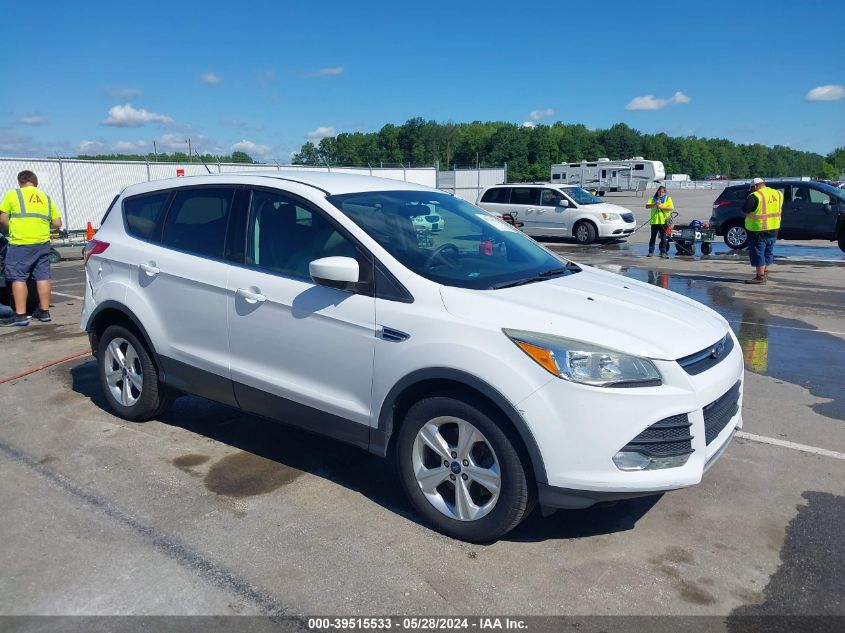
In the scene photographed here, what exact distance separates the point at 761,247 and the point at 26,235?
11.7 metres

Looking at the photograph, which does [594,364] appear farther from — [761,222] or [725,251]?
[725,251]

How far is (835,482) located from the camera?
4.51 meters

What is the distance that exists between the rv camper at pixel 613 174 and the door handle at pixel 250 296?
6135 centimetres

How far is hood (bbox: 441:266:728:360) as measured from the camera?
344 cm

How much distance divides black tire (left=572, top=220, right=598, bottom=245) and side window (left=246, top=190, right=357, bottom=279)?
17.7 metres

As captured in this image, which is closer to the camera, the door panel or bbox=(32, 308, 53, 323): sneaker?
the door panel

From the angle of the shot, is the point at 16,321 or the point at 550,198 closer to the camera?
the point at 16,321

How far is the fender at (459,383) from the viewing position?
3396mm

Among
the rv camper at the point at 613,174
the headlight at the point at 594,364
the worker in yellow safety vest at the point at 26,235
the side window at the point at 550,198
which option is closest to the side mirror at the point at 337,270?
the headlight at the point at 594,364

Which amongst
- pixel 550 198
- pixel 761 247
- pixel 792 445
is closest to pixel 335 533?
pixel 792 445

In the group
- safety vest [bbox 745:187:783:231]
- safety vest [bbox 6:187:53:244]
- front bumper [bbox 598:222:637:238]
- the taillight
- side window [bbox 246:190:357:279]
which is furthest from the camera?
front bumper [bbox 598:222:637:238]

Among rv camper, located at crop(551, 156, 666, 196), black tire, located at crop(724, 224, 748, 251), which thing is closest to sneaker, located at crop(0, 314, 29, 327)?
black tire, located at crop(724, 224, 748, 251)

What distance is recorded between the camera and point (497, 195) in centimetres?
2334

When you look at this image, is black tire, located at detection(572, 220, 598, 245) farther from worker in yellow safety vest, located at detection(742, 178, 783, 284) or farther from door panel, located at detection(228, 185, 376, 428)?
door panel, located at detection(228, 185, 376, 428)
